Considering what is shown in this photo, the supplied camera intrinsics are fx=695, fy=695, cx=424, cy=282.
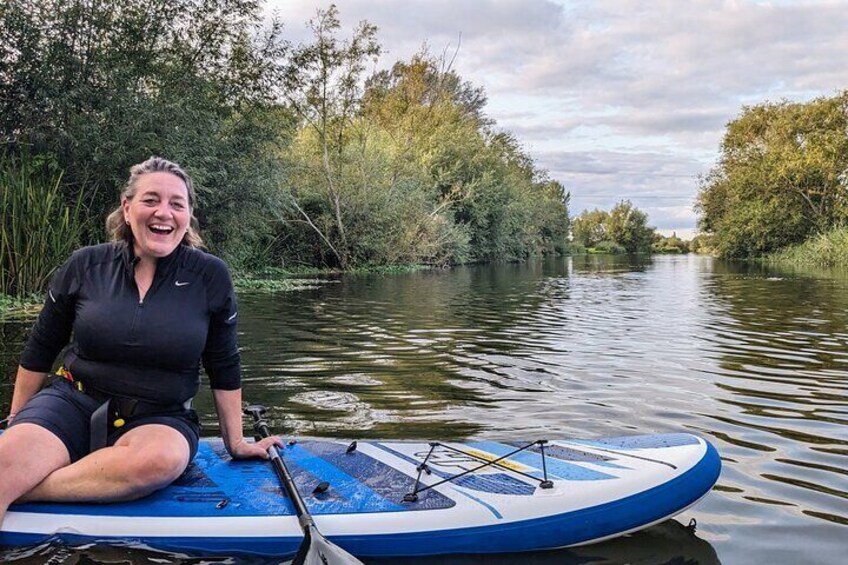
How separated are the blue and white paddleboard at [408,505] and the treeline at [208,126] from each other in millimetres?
7728

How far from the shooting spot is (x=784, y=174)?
35.3 metres

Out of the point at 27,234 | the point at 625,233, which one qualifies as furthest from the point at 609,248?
the point at 27,234

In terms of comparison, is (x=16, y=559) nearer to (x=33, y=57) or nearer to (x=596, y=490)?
(x=596, y=490)

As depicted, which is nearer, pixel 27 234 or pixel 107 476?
pixel 107 476

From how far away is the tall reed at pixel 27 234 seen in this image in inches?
359

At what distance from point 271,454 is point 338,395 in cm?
249

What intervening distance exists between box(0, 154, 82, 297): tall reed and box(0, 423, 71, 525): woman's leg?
24.1ft

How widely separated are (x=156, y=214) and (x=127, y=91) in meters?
10.9

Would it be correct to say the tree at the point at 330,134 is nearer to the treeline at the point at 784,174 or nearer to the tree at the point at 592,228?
the treeline at the point at 784,174

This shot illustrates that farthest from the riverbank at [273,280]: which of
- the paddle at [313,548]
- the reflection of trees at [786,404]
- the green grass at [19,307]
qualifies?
the reflection of trees at [786,404]

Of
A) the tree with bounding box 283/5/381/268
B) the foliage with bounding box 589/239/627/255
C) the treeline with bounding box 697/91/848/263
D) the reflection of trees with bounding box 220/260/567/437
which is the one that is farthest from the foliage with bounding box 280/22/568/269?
the foliage with bounding box 589/239/627/255

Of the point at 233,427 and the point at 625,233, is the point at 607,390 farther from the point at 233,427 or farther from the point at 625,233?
the point at 625,233

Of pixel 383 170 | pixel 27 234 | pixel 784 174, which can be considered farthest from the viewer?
pixel 784 174

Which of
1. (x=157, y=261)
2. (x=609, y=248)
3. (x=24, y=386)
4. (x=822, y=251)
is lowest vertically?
(x=24, y=386)
